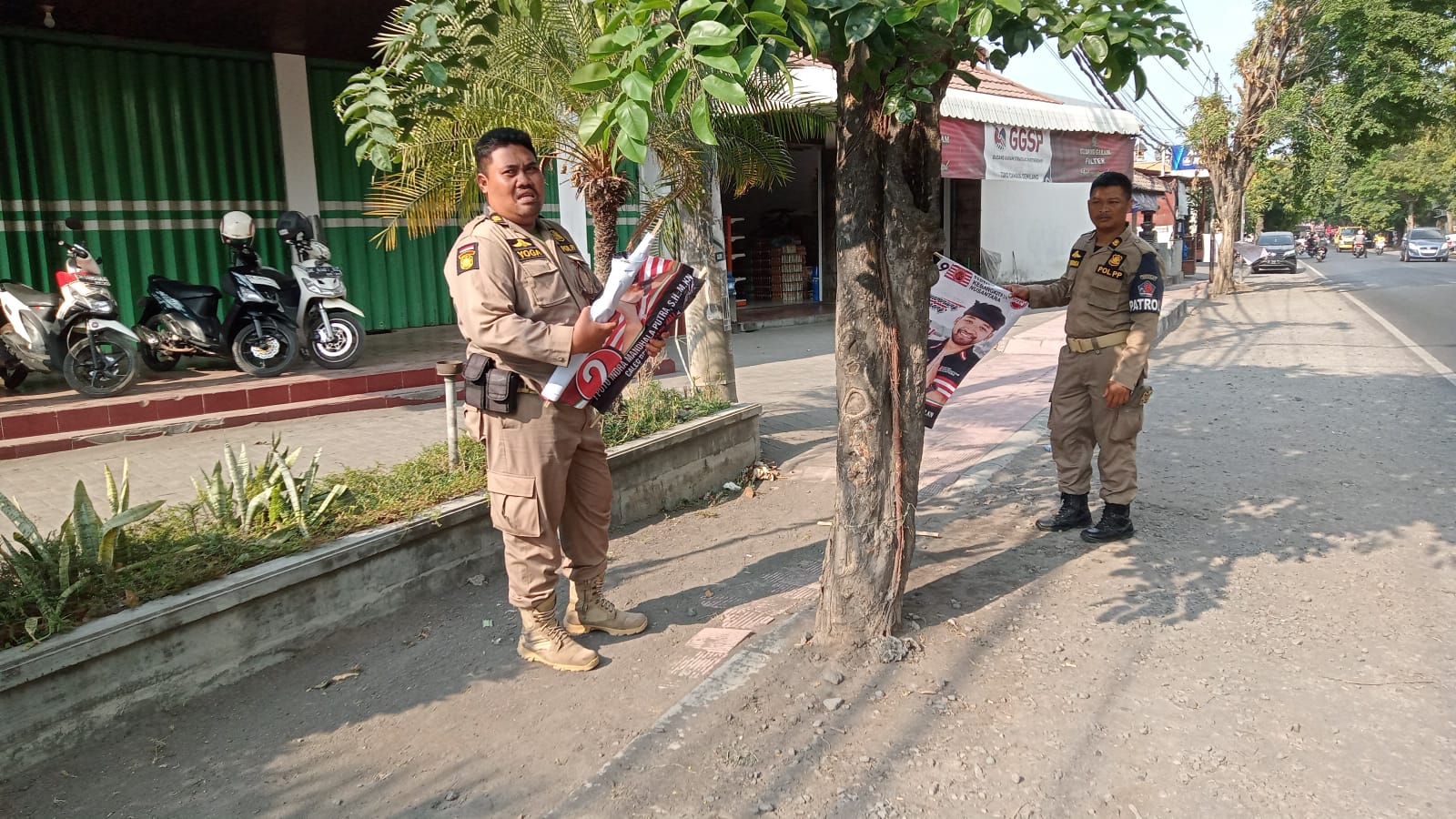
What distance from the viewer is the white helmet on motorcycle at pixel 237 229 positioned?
7.49m

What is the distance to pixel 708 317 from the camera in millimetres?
6656

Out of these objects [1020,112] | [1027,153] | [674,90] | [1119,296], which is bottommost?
[1119,296]

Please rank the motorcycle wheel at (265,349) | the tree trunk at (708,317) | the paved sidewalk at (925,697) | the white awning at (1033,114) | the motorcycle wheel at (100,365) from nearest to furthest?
1. the paved sidewalk at (925,697)
2. the motorcycle wheel at (100,365)
3. the tree trunk at (708,317)
4. the motorcycle wheel at (265,349)
5. the white awning at (1033,114)

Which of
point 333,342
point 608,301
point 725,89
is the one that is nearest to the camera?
point 725,89

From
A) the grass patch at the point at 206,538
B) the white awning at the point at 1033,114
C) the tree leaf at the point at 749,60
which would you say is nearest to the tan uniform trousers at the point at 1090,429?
the grass patch at the point at 206,538

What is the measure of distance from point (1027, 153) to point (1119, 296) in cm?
1135

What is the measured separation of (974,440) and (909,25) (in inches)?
204

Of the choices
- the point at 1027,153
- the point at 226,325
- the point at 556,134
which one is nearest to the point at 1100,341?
the point at 556,134

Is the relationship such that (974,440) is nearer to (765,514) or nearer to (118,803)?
(765,514)

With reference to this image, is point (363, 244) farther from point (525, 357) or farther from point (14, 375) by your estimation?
point (525, 357)


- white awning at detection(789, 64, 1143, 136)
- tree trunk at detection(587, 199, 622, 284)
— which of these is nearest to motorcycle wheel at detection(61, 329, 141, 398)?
tree trunk at detection(587, 199, 622, 284)

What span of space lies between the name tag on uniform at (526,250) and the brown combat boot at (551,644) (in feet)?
3.99

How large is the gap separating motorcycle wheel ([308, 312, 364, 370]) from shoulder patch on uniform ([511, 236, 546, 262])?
16.2ft

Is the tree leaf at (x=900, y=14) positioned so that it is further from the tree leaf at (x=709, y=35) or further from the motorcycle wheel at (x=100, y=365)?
the motorcycle wheel at (x=100, y=365)
